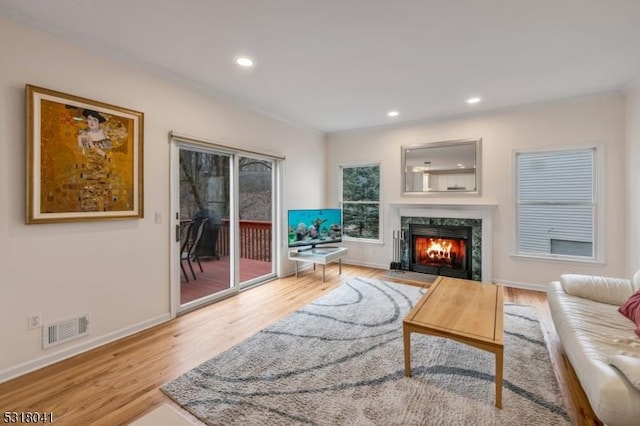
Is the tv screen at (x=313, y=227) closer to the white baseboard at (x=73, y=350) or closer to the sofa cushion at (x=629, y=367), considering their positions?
the white baseboard at (x=73, y=350)

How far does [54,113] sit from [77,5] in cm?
80

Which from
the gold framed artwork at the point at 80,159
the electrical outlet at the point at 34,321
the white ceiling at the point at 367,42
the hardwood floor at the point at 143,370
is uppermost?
the white ceiling at the point at 367,42

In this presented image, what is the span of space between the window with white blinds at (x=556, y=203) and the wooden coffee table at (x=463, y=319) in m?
1.92

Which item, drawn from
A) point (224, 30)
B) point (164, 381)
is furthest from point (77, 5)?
point (164, 381)

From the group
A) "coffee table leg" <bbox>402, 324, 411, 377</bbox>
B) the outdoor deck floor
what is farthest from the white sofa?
the outdoor deck floor

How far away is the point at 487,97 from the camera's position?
12.4ft

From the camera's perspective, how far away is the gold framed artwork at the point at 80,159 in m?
2.17

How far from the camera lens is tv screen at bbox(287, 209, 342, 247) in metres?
4.62

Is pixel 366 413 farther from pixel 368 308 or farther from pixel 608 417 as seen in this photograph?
pixel 368 308

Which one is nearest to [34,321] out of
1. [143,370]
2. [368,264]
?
[143,370]

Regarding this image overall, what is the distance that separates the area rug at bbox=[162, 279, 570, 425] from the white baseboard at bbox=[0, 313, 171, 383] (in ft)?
3.48

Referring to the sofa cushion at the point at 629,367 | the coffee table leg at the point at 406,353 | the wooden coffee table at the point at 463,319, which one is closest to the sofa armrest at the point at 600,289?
the wooden coffee table at the point at 463,319

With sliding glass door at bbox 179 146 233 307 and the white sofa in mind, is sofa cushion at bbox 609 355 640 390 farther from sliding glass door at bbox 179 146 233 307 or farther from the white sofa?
sliding glass door at bbox 179 146 233 307

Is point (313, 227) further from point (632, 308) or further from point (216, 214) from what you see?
point (632, 308)
